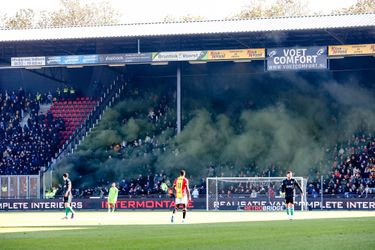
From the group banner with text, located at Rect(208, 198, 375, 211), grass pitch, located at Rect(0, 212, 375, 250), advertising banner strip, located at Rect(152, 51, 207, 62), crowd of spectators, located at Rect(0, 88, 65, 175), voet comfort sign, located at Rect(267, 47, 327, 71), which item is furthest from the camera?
crowd of spectators, located at Rect(0, 88, 65, 175)

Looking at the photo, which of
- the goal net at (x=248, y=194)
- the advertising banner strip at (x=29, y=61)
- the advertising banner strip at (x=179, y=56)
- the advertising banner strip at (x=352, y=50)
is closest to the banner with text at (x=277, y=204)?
the goal net at (x=248, y=194)

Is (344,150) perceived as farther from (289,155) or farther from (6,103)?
(6,103)

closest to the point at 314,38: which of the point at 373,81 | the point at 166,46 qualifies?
the point at 373,81

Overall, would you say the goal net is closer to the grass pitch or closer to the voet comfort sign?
the voet comfort sign

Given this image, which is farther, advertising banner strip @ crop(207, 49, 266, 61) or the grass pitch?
advertising banner strip @ crop(207, 49, 266, 61)

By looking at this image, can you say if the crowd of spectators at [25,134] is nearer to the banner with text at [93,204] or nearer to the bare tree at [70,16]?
the banner with text at [93,204]

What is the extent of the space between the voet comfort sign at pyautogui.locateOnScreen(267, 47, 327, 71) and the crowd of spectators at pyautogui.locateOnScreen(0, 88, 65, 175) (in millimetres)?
16950

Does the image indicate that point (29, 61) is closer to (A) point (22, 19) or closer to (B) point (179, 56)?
(B) point (179, 56)

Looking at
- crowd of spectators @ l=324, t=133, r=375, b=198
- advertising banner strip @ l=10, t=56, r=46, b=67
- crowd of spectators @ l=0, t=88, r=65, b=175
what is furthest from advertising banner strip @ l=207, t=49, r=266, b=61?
crowd of spectators @ l=0, t=88, r=65, b=175

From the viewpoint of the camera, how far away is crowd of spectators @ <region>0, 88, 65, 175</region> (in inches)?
2430

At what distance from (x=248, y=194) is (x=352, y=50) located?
1177 centimetres

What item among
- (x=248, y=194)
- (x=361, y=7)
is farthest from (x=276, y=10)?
(x=248, y=194)

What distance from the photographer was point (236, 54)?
2318 inches

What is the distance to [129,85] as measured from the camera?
68.3 metres
